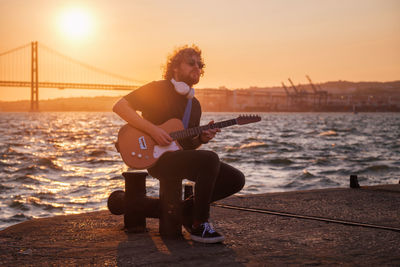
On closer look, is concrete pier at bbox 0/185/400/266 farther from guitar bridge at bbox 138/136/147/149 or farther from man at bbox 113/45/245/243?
guitar bridge at bbox 138/136/147/149

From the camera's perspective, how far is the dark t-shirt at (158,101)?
3.22 metres

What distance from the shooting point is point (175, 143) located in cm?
321

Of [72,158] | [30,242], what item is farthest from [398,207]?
[72,158]

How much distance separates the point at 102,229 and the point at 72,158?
11621 millimetres

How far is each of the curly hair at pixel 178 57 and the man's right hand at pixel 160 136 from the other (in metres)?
0.45

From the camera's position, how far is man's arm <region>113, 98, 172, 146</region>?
10.3ft

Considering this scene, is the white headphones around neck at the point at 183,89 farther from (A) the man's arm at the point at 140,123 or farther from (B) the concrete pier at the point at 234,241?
(B) the concrete pier at the point at 234,241

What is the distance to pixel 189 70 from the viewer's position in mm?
3309

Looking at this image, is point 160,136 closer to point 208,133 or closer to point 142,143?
point 142,143

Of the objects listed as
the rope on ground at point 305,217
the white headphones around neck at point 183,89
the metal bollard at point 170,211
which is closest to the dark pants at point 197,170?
the metal bollard at point 170,211

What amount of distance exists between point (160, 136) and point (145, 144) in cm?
14

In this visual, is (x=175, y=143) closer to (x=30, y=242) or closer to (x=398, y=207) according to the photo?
(x=30, y=242)

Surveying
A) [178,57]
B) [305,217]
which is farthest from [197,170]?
[305,217]

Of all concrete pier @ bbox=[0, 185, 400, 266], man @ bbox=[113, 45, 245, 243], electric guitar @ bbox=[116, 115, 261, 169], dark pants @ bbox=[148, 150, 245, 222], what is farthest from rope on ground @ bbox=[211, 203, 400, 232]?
electric guitar @ bbox=[116, 115, 261, 169]
